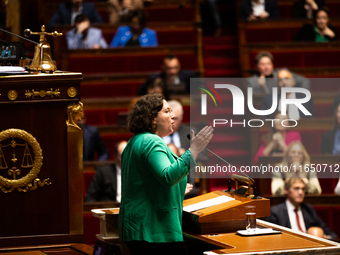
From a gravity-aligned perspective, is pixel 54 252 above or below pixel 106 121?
below

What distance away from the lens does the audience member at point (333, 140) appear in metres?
4.21

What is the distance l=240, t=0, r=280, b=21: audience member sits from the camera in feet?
20.3

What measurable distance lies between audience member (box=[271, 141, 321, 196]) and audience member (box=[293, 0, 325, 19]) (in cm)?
269

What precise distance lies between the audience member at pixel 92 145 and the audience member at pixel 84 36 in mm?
1496

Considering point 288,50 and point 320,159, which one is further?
point 288,50

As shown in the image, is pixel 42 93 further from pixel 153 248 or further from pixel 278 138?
pixel 278 138

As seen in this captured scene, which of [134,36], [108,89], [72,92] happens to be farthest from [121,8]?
[72,92]

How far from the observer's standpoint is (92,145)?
4.23m

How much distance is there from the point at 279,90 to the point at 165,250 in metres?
2.87

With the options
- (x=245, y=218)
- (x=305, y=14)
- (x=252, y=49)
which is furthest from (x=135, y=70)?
(x=245, y=218)

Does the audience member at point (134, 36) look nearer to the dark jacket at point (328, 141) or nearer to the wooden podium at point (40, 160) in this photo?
the dark jacket at point (328, 141)

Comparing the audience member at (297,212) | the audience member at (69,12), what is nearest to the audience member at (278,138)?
the audience member at (297,212)

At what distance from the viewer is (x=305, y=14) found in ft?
20.2

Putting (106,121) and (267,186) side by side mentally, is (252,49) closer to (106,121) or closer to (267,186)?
(106,121)
